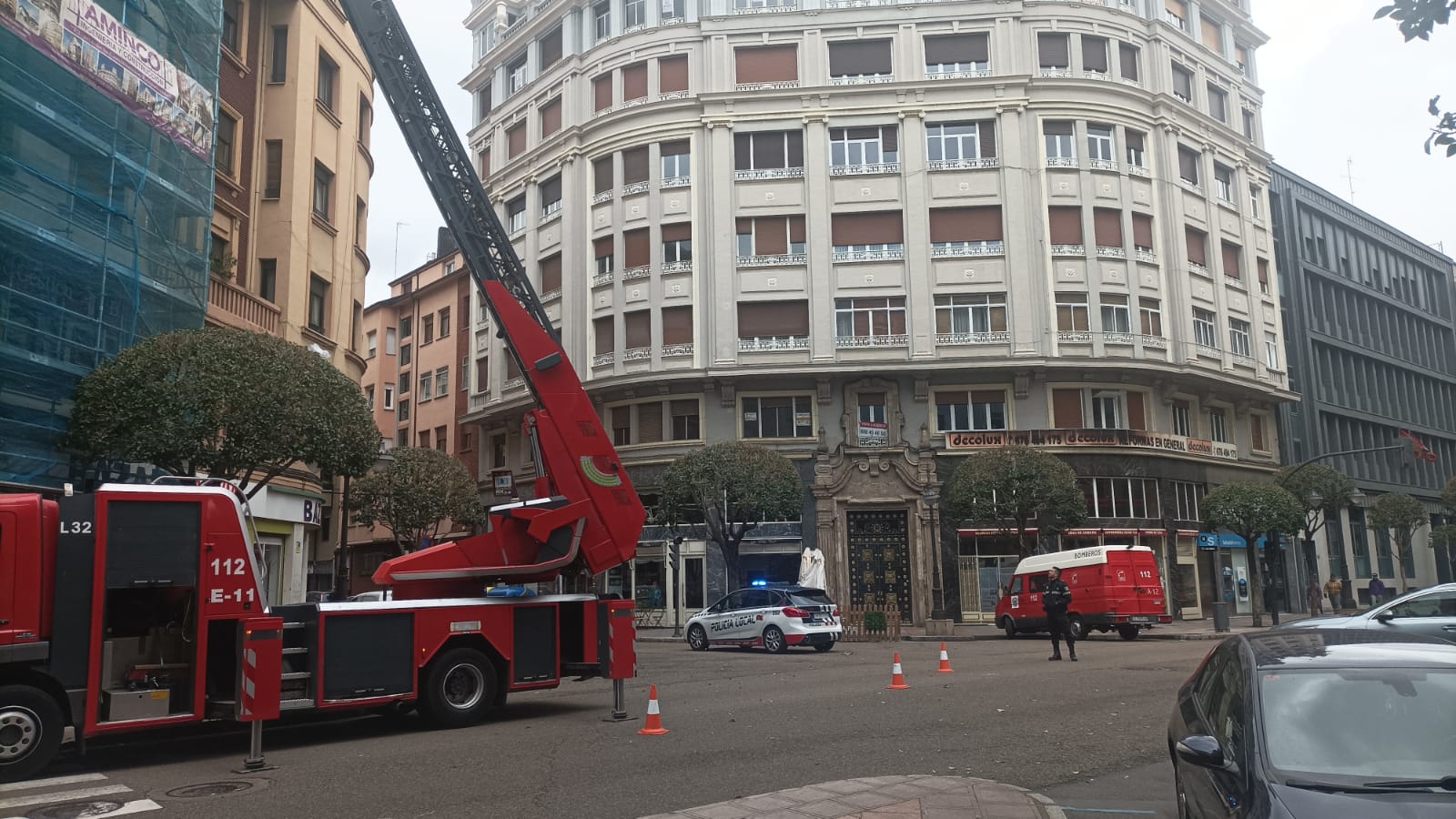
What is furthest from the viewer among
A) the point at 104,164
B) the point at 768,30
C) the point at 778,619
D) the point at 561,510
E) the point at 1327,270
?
the point at 1327,270

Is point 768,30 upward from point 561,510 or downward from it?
upward

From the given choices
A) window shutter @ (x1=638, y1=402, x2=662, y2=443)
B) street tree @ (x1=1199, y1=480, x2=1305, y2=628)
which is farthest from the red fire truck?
street tree @ (x1=1199, y1=480, x2=1305, y2=628)

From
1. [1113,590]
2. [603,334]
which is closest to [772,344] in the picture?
[603,334]

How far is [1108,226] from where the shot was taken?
38.0 meters

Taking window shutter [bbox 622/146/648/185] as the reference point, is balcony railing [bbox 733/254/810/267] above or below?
below

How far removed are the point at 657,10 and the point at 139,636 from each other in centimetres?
3534

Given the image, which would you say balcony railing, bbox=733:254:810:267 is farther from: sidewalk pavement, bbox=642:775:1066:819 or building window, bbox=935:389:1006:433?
sidewalk pavement, bbox=642:775:1066:819

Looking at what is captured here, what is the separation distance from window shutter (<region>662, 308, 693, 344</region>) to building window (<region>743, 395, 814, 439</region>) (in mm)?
3248

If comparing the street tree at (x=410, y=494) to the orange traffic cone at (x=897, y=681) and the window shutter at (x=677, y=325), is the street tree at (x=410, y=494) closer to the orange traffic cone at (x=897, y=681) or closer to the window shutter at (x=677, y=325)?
the window shutter at (x=677, y=325)

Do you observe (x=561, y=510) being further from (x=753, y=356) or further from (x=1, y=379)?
(x=753, y=356)

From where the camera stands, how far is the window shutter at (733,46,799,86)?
39.1 metres

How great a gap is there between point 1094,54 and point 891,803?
1503 inches

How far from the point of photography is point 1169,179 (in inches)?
1551

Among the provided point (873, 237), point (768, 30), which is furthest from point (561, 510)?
point (768, 30)
